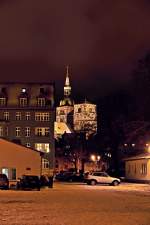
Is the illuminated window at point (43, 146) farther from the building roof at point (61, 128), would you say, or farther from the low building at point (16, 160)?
the building roof at point (61, 128)

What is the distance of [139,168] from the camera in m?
65.3

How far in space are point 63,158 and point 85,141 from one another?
17.6 meters

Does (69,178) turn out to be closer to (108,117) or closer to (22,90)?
(108,117)

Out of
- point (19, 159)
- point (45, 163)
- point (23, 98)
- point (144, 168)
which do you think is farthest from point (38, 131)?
point (144, 168)

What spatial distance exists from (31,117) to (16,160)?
34939 millimetres

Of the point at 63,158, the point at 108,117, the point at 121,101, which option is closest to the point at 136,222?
the point at 121,101

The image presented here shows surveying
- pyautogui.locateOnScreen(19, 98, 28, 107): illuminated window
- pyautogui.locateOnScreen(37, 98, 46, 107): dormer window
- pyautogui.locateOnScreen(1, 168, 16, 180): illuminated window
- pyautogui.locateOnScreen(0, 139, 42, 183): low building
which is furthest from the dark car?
pyautogui.locateOnScreen(19, 98, 28, 107): illuminated window

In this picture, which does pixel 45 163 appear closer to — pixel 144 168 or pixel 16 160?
pixel 16 160

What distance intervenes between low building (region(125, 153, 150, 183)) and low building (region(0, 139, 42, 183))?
1242 cm

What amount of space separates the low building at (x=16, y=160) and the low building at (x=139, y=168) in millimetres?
12419

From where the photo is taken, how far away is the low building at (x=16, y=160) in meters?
60.2

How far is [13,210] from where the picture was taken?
21875 millimetres

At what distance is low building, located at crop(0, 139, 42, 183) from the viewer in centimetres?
6019

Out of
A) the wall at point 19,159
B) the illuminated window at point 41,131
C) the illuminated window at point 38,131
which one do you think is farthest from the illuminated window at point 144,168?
the illuminated window at point 38,131
